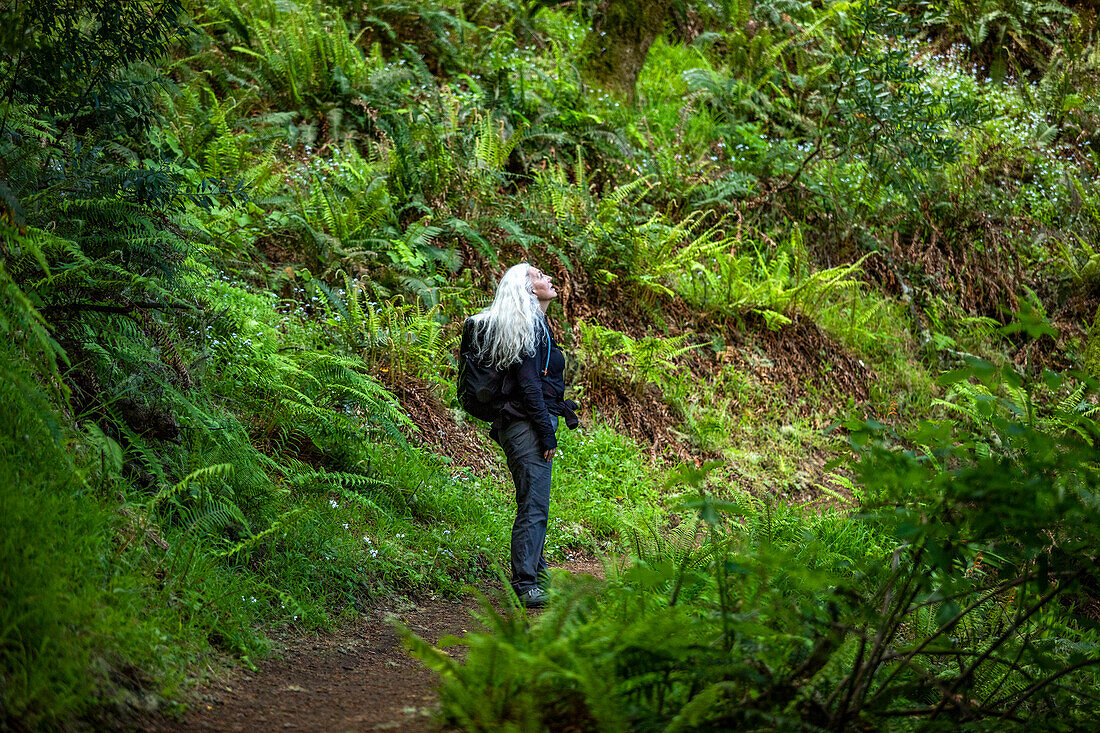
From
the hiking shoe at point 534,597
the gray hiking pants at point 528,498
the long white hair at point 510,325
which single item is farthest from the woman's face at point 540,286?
the hiking shoe at point 534,597

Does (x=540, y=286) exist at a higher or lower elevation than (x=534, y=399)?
higher

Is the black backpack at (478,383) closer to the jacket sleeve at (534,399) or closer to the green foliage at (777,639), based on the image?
the jacket sleeve at (534,399)

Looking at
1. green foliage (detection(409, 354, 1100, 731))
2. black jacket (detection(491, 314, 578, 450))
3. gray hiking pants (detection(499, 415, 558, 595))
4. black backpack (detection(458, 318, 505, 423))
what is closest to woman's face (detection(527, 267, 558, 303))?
black jacket (detection(491, 314, 578, 450))

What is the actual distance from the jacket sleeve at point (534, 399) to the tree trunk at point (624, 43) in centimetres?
767

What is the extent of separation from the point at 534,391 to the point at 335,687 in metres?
2.03

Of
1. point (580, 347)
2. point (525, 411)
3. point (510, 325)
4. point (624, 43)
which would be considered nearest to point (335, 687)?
point (525, 411)

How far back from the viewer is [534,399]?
16.1 feet

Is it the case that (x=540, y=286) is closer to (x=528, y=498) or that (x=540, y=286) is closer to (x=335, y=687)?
(x=528, y=498)

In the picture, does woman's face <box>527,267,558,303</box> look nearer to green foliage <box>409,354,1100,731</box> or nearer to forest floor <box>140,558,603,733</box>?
forest floor <box>140,558,603,733</box>

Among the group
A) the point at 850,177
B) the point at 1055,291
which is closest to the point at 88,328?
the point at 850,177

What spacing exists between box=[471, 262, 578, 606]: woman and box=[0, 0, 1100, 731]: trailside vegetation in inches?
26.1

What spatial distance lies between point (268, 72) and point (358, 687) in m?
8.07

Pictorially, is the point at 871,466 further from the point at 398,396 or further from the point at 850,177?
the point at 850,177

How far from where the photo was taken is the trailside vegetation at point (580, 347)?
2.69 metres
